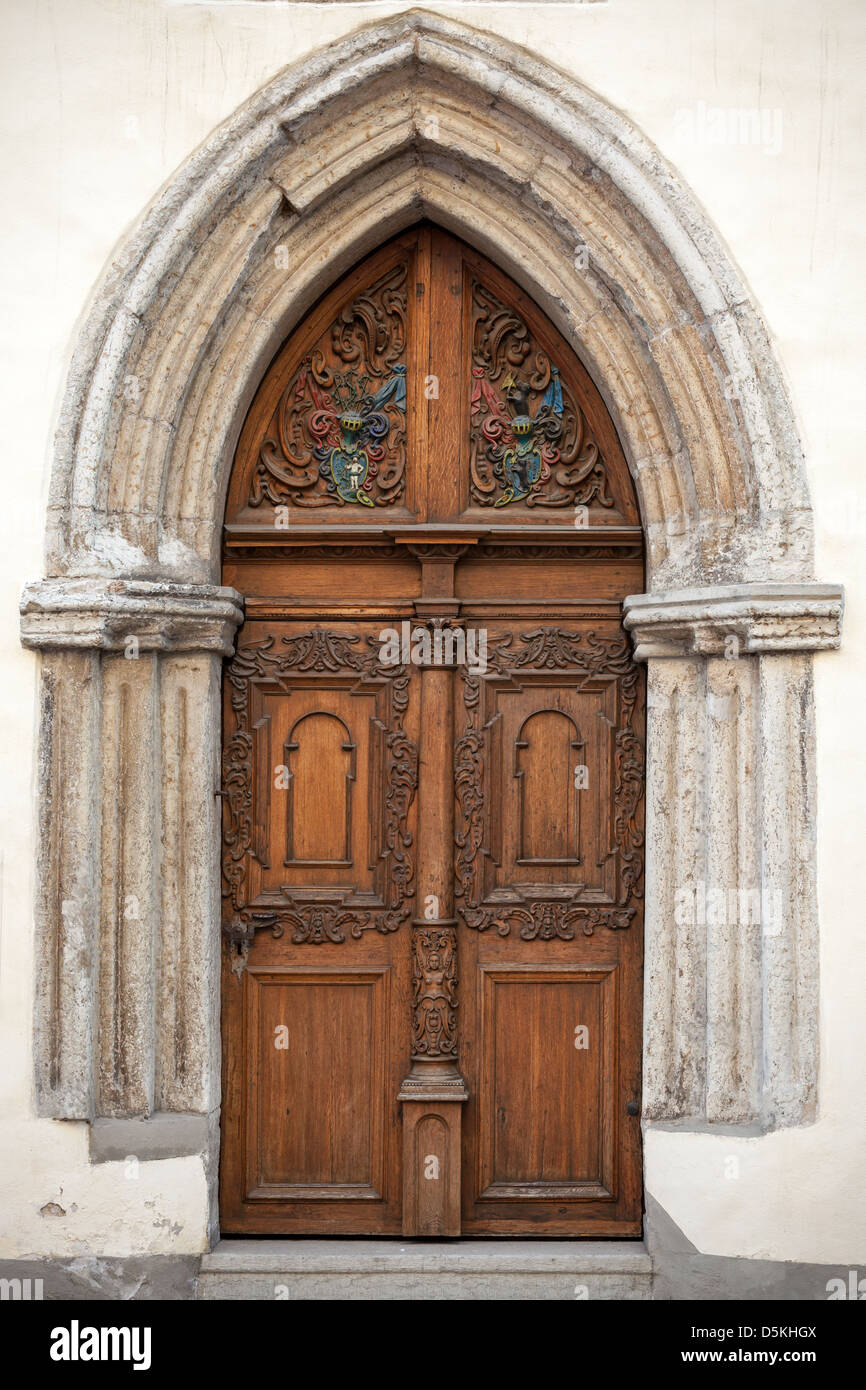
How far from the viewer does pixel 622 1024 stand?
4480mm

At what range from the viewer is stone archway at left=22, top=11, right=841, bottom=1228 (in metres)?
4.12

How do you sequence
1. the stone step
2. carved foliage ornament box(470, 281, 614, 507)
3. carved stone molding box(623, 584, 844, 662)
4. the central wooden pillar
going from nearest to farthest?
carved stone molding box(623, 584, 844, 662), the stone step, the central wooden pillar, carved foliage ornament box(470, 281, 614, 507)

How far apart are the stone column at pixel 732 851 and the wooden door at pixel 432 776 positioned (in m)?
0.21

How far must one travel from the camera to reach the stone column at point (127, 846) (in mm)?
4137

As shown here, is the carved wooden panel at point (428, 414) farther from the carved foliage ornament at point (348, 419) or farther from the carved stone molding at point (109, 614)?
the carved stone molding at point (109, 614)

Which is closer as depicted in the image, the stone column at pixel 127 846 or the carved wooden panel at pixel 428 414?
the stone column at pixel 127 846

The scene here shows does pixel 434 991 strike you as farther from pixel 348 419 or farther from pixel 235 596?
pixel 348 419

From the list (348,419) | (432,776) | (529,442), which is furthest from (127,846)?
(529,442)

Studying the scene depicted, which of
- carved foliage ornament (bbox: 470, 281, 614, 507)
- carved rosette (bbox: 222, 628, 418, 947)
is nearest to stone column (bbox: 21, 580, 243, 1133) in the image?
carved rosette (bbox: 222, 628, 418, 947)

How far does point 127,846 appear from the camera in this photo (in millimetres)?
4219

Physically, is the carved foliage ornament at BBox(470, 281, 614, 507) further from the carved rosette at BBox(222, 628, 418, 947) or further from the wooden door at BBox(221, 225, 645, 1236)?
the carved rosette at BBox(222, 628, 418, 947)

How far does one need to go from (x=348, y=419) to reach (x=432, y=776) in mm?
1225

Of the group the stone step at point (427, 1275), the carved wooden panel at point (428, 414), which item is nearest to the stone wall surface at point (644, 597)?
the stone step at point (427, 1275)

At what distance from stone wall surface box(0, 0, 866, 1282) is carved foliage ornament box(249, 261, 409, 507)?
39cm
